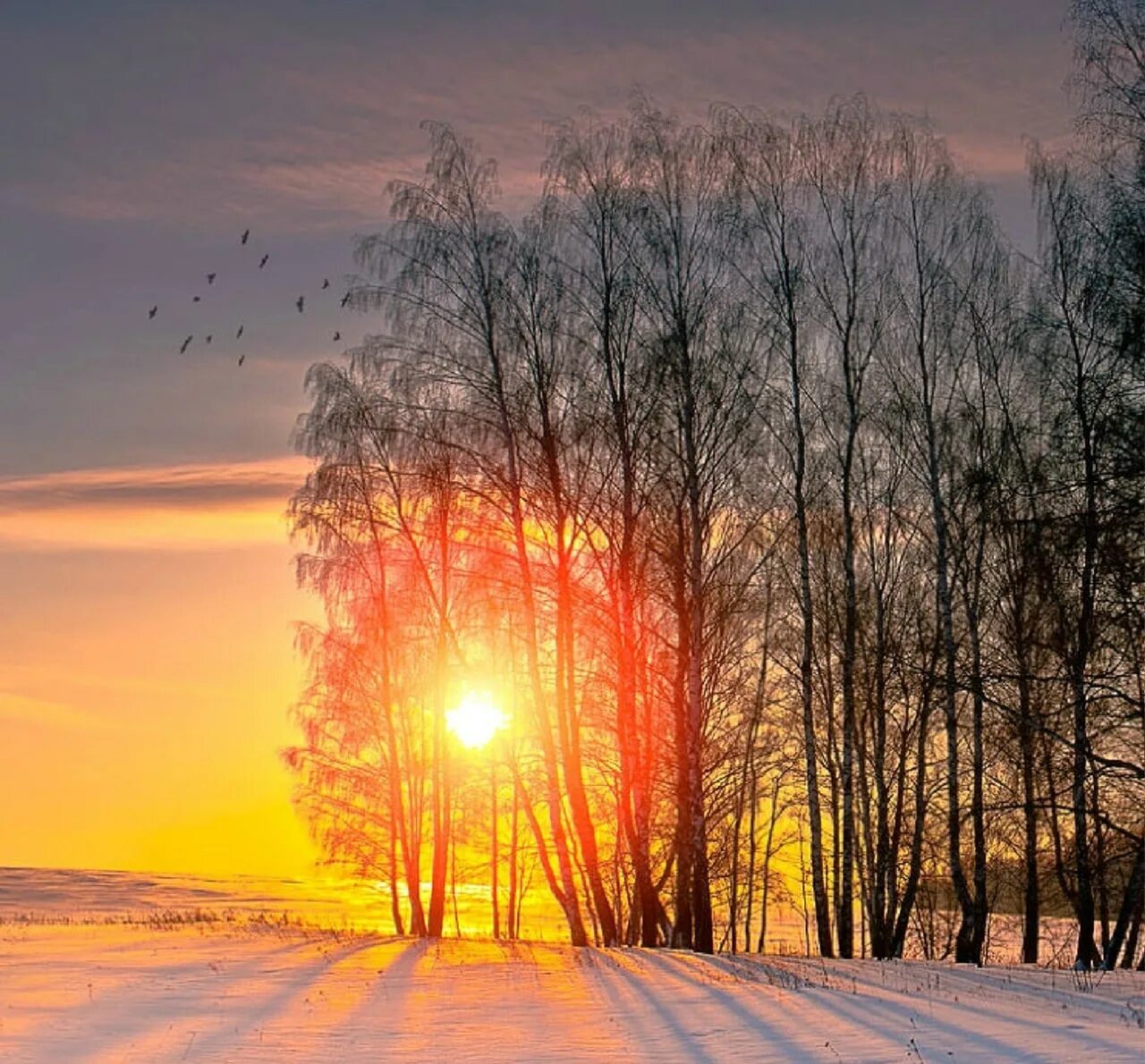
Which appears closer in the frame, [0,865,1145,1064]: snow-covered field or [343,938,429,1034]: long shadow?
[0,865,1145,1064]: snow-covered field

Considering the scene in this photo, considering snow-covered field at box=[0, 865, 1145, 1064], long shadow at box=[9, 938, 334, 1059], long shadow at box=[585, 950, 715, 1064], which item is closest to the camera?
snow-covered field at box=[0, 865, 1145, 1064]

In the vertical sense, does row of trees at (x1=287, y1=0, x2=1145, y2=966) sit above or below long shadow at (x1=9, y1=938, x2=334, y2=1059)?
above

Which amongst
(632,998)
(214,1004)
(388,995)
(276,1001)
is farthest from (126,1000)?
(632,998)

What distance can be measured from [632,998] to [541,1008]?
1.08 meters

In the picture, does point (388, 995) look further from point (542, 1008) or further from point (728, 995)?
point (728, 995)

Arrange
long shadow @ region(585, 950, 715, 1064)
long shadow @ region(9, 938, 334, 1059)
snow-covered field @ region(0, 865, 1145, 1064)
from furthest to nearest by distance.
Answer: long shadow @ region(9, 938, 334, 1059) → long shadow @ region(585, 950, 715, 1064) → snow-covered field @ region(0, 865, 1145, 1064)

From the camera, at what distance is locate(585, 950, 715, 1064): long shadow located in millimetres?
11156

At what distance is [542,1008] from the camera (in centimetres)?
1335

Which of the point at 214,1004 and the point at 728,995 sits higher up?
the point at 728,995

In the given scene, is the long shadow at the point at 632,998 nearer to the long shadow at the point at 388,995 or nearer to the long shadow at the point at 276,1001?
the long shadow at the point at 388,995

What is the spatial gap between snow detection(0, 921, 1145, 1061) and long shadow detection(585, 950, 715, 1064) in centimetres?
3

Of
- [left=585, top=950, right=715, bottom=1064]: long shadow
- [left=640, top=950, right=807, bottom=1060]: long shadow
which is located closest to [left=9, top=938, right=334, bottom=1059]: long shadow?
[left=585, top=950, right=715, bottom=1064]: long shadow

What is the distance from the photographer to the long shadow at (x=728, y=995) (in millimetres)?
10984

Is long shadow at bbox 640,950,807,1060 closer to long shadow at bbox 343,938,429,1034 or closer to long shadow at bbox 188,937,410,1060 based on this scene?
long shadow at bbox 343,938,429,1034
